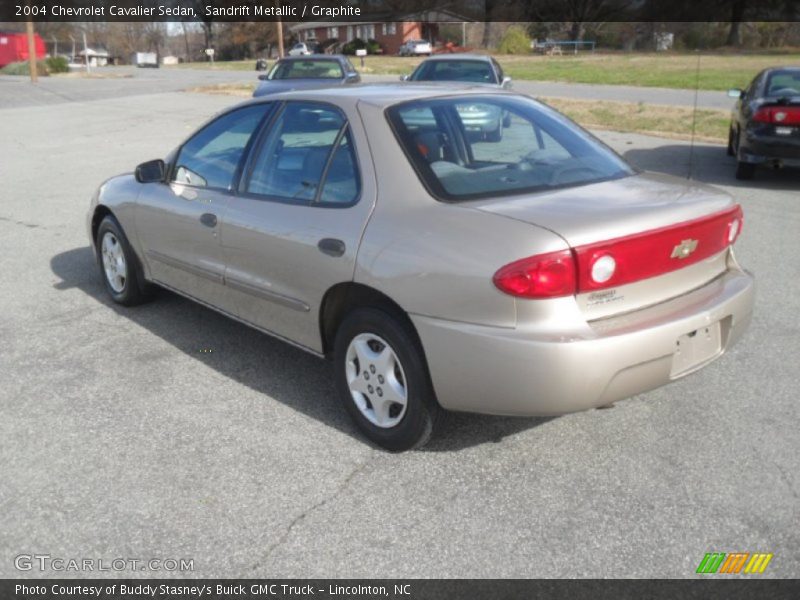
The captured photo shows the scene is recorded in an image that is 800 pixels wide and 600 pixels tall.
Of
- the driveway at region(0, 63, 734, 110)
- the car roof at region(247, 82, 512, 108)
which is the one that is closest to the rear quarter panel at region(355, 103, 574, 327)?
the car roof at region(247, 82, 512, 108)

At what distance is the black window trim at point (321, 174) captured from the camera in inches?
153

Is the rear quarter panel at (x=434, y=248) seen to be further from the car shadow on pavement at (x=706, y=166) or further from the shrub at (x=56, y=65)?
the shrub at (x=56, y=65)

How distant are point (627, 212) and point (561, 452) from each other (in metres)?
1.13

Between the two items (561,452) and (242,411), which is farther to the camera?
(242,411)

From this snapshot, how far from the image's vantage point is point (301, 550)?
310 centimetres

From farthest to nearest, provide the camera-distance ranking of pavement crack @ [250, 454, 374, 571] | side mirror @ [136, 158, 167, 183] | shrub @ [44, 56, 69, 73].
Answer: shrub @ [44, 56, 69, 73], side mirror @ [136, 158, 167, 183], pavement crack @ [250, 454, 374, 571]

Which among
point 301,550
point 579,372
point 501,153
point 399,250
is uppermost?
point 501,153

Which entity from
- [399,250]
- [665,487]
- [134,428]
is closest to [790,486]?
[665,487]

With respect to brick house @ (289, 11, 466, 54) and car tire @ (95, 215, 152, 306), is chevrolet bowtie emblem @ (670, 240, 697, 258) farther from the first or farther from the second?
brick house @ (289, 11, 466, 54)

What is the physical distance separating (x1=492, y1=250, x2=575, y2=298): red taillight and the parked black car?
8.34 meters

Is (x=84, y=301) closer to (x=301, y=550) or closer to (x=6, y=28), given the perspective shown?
(x=301, y=550)

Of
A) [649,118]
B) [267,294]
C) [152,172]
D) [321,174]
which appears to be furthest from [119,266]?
[649,118]

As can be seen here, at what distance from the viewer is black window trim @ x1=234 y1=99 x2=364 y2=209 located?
3881 mm

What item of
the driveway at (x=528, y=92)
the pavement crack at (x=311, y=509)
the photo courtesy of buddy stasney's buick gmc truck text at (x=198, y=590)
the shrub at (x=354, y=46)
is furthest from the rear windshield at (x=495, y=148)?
the shrub at (x=354, y=46)
